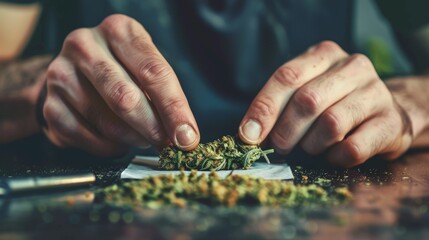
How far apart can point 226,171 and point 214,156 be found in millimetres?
49

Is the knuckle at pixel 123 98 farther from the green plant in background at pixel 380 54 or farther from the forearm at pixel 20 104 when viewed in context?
the green plant in background at pixel 380 54

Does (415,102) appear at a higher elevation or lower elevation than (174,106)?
lower

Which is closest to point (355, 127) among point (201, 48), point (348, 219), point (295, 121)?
point (295, 121)

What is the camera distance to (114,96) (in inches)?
60.8

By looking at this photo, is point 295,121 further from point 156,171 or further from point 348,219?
point 348,219

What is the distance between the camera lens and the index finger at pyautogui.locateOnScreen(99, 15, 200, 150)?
1.45 m

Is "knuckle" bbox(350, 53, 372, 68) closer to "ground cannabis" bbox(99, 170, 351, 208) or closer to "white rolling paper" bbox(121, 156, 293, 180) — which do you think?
"white rolling paper" bbox(121, 156, 293, 180)

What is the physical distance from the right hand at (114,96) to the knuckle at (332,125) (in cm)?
36

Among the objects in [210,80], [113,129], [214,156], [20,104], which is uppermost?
[214,156]

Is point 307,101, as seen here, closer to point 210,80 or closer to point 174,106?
point 174,106

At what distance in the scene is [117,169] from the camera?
5.03 feet

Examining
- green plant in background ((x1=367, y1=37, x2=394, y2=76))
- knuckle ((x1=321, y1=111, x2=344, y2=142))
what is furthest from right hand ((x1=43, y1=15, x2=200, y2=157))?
green plant in background ((x1=367, y1=37, x2=394, y2=76))

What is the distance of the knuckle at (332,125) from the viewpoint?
5.21 feet

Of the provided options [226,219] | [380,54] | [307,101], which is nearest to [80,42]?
[307,101]
